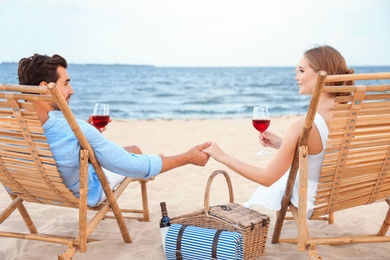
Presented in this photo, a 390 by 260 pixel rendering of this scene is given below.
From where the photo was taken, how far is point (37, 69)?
292 cm

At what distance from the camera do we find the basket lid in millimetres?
2887

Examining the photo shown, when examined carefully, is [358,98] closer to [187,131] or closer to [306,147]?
[306,147]

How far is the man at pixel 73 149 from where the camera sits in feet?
8.97

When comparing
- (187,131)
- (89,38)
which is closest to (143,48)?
(89,38)

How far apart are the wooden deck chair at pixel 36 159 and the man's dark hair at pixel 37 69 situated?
21cm

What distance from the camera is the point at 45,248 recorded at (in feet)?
11.2

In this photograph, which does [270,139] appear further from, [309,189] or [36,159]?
[36,159]

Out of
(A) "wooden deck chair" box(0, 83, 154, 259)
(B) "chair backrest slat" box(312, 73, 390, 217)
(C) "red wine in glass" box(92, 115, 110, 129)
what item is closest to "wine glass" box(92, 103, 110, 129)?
(C) "red wine in glass" box(92, 115, 110, 129)

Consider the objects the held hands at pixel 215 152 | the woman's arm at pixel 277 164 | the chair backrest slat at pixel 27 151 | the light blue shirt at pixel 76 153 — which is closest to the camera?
the chair backrest slat at pixel 27 151

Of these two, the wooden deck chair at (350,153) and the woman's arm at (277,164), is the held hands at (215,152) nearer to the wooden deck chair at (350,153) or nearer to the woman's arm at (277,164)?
the woman's arm at (277,164)

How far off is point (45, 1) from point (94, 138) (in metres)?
38.6

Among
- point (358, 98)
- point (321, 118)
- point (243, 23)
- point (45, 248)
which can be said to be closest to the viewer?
point (358, 98)

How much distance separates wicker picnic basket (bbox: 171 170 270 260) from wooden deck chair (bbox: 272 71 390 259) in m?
0.31

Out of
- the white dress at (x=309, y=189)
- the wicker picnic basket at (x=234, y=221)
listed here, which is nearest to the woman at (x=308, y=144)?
the white dress at (x=309, y=189)
